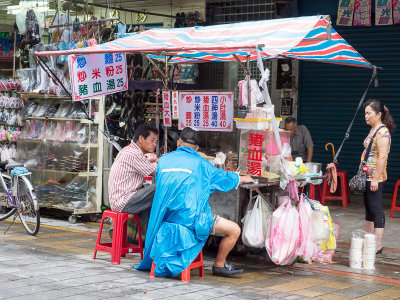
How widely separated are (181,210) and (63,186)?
4356 mm

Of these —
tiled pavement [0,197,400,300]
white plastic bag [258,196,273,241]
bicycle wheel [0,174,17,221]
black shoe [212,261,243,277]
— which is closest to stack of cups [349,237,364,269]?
tiled pavement [0,197,400,300]

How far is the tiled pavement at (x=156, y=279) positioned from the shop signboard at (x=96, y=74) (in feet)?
6.57

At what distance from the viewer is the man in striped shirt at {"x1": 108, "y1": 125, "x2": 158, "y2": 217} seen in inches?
281

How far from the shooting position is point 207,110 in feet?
27.8

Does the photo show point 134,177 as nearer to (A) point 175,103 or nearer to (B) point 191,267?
(B) point 191,267

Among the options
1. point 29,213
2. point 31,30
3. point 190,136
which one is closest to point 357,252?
point 190,136

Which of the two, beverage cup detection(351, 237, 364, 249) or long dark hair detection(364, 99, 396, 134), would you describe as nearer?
beverage cup detection(351, 237, 364, 249)

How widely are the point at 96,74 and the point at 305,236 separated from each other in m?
3.44

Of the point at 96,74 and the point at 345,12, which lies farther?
the point at 345,12

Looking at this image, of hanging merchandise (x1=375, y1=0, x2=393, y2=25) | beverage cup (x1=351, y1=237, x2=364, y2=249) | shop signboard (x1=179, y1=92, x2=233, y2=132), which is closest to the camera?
beverage cup (x1=351, y1=237, x2=364, y2=249)

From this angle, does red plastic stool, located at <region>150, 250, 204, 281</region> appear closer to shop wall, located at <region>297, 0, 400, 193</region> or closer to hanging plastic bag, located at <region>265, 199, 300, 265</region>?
hanging plastic bag, located at <region>265, 199, 300, 265</region>

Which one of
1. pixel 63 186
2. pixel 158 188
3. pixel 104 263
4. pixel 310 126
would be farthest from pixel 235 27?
pixel 310 126

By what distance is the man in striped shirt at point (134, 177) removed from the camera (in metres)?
7.13

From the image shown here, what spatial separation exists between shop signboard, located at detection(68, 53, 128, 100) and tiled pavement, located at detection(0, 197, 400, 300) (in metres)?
2.00
